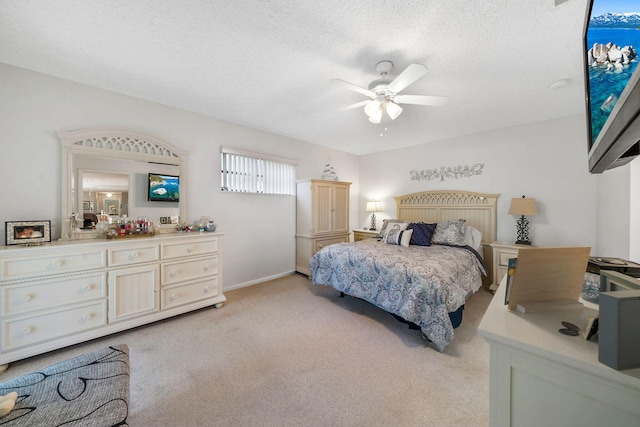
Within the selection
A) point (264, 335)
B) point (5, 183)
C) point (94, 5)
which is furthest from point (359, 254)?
point (5, 183)

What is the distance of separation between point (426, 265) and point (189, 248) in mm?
2579

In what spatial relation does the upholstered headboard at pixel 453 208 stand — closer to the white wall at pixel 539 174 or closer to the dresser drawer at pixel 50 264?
the white wall at pixel 539 174

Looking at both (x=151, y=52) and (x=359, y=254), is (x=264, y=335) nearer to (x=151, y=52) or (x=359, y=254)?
(x=359, y=254)

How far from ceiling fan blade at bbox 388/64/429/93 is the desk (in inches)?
64.2

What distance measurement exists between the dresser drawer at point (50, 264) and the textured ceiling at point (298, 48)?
1.70 meters

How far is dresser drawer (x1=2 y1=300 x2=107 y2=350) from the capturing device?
1.82 meters

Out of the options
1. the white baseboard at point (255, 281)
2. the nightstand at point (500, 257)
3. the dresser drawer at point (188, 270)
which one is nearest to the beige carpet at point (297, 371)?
the dresser drawer at point (188, 270)

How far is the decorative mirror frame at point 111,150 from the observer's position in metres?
2.32

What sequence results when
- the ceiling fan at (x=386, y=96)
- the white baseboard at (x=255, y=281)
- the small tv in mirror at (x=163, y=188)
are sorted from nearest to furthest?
the ceiling fan at (x=386, y=96), the small tv in mirror at (x=163, y=188), the white baseboard at (x=255, y=281)

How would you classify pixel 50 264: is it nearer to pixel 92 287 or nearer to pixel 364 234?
pixel 92 287

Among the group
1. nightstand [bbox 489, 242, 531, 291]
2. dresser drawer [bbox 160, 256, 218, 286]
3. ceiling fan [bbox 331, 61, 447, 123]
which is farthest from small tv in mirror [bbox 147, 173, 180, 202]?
nightstand [bbox 489, 242, 531, 291]

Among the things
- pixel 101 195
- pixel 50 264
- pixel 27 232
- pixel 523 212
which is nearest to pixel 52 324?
pixel 50 264

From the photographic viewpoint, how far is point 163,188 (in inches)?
115

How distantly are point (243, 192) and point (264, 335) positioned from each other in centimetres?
214
